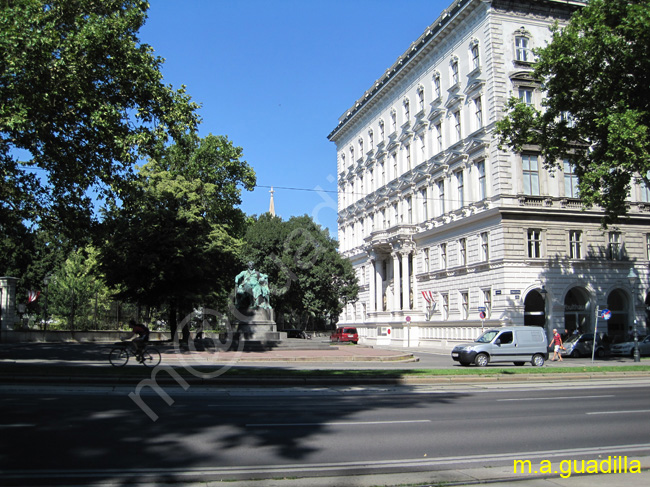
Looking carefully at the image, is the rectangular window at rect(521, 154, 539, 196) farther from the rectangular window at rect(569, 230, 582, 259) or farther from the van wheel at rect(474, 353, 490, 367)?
the van wheel at rect(474, 353, 490, 367)

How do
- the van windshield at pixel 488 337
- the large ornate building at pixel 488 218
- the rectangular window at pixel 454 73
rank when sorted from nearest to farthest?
the van windshield at pixel 488 337, the large ornate building at pixel 488 218, the rectangular window at pixel 454 73

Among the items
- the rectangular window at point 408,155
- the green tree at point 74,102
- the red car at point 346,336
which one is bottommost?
the red car at point 346,336

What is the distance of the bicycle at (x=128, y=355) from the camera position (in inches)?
859

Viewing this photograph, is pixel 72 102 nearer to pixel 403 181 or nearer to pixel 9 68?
pixel 9 68

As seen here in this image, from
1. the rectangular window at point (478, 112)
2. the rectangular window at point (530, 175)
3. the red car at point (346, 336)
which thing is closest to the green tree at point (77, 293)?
the red car at point (346, 336)

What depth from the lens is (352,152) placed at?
239 ft

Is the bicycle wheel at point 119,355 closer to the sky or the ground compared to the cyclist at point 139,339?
closer to the ground

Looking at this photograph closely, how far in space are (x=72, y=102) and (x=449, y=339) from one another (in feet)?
112

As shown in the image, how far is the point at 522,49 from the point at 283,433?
41.1 m

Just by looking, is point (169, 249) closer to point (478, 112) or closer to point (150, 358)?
point (150, 358)

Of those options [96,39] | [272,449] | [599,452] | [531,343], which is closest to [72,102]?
[96,39]

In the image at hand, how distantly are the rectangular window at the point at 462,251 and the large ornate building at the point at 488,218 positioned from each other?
3.4 inches

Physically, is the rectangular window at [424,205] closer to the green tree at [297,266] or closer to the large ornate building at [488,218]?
the large ornate building at [488,218]

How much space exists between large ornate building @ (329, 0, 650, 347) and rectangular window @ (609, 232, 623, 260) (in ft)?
0.26
